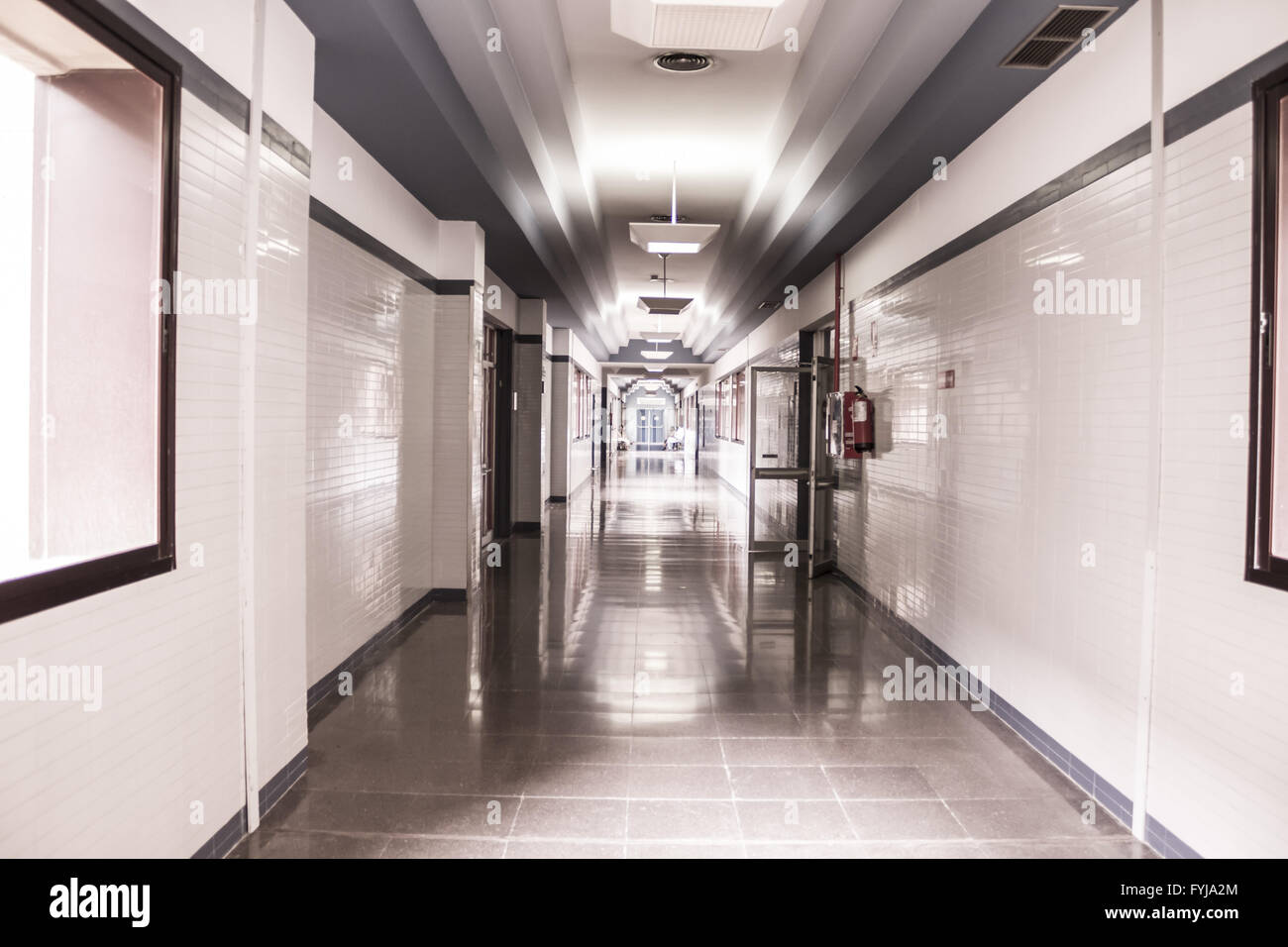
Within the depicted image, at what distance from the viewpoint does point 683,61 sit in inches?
208

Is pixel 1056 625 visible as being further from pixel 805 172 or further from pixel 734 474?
pixel 734 474

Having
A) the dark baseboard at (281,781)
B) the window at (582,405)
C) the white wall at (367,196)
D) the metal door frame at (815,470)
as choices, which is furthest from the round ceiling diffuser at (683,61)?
the window at (582,405)

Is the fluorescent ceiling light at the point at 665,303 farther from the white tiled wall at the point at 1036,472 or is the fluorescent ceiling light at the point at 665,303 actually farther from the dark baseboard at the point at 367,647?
the dark baseboard at the point at 367,647

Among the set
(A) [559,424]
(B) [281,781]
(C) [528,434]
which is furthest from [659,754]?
(A) [559,424]

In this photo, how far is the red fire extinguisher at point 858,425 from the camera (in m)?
6.72

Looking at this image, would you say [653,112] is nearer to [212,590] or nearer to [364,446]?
[364,446]

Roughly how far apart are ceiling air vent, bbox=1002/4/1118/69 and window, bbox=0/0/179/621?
3250mm

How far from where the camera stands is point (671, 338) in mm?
19422

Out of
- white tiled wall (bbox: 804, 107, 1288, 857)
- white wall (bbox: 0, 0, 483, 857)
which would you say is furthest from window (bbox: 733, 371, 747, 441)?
white wall (bbox: 0, 0, 483, 857)

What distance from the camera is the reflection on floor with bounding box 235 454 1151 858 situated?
2924mm

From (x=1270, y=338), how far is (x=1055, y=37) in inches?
69.0

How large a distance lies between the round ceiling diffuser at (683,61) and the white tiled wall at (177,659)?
125 inches
